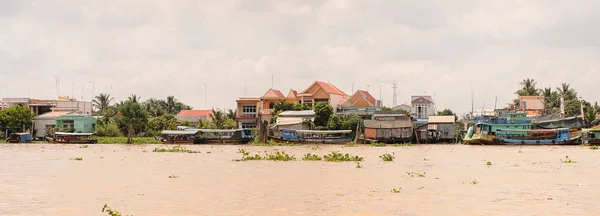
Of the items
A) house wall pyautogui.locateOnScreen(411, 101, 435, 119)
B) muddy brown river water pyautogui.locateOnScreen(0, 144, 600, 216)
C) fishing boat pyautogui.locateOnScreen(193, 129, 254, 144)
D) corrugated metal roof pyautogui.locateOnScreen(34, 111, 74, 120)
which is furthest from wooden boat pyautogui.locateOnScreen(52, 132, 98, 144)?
house wall pyautogui.locateOnScreen(411, 101, 435, 119)

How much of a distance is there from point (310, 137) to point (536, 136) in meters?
16.6

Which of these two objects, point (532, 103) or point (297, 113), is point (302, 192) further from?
point (532, 103)

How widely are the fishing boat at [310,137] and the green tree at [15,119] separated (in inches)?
990

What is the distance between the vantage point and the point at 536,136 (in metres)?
44.4

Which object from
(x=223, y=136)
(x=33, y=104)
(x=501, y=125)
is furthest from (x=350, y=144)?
(x=33, y=104)

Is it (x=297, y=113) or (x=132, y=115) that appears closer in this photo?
(x=297, y=113)

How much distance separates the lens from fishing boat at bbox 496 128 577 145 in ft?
143

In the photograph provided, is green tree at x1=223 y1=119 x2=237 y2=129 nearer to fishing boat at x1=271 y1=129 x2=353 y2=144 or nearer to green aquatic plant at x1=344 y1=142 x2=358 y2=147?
fishing boat at x1=271 y1=129 x2=353 y2=144

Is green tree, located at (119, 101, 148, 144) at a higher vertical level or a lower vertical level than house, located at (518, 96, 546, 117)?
lower

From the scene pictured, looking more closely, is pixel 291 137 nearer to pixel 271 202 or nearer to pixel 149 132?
pixel 149 132

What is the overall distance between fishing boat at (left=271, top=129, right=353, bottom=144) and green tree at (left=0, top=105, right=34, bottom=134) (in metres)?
25.1

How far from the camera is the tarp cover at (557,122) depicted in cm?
4729

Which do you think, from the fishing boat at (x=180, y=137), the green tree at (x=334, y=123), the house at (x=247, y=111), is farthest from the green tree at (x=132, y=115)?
the green tree at (x=334, y=123)

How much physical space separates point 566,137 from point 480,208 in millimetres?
36651
